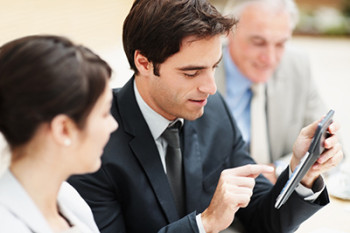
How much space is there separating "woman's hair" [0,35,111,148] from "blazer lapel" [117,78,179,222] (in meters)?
0.50

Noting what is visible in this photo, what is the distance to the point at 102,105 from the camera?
1027mm

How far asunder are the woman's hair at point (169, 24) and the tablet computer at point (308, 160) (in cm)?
43

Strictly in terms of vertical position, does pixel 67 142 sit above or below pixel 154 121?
above

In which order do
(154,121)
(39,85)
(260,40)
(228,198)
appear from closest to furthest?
(39,85)
(228,198)
(154,121)
(260,40)

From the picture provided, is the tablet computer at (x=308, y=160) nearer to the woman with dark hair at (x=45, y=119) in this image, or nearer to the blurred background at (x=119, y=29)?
the woman with dark hair at (x=45, y=119)

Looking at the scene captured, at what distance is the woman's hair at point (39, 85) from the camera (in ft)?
3.06

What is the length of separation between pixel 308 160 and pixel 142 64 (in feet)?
2.01

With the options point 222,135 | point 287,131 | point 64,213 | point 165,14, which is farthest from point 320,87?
point 64,213

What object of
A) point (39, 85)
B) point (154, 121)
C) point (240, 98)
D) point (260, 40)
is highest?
point (39, 85)

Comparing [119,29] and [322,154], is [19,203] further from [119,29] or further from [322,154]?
[119,29]

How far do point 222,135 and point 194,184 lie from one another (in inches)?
9.7

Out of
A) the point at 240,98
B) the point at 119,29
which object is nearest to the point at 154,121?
the point at 240,98

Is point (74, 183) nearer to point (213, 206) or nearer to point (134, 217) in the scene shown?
point (134, 217)

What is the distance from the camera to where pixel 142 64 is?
1497mm
